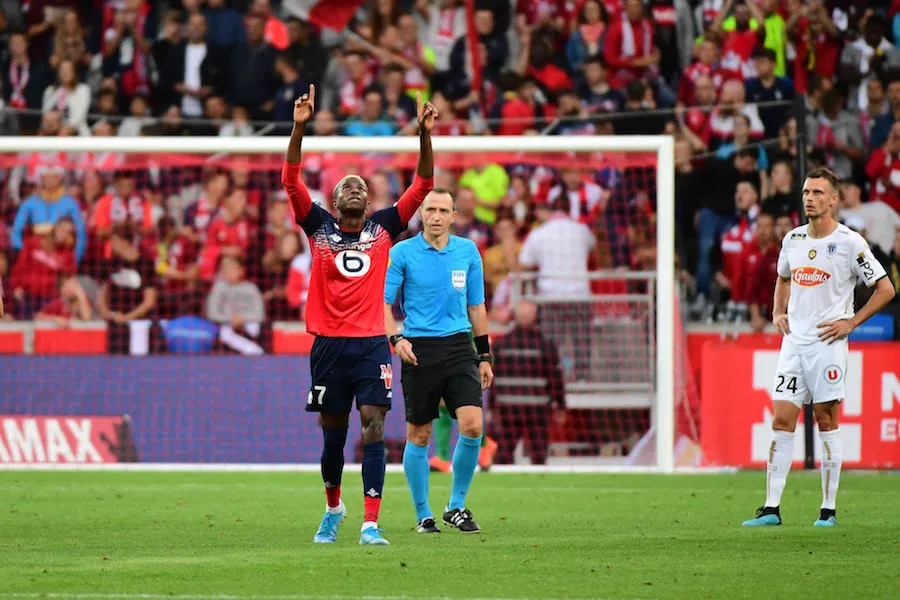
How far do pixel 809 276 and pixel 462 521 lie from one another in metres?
2.87

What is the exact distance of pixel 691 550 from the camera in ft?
29.8

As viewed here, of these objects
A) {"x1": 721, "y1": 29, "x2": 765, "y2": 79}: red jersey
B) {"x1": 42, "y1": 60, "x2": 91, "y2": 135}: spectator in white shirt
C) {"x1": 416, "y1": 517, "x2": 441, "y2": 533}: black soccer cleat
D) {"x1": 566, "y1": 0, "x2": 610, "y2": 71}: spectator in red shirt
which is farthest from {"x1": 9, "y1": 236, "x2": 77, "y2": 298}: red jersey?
{"x1": 416, "y1": 517, "x2": 441, "y2": 533}: black soccer cleat

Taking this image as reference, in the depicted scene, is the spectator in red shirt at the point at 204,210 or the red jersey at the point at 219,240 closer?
the red jersey at the point at 219,240

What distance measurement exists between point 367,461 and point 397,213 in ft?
5.09

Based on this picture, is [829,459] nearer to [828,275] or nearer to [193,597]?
[828,275]

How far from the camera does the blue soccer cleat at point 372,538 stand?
30.6 feet

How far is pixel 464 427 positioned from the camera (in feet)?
34.2

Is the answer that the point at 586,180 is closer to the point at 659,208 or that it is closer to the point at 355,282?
the point at 659,208

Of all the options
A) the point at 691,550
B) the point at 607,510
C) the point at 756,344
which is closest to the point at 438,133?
the point at 756,344

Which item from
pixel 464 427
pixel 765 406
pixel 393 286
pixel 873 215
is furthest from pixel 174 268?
pixel 464 427

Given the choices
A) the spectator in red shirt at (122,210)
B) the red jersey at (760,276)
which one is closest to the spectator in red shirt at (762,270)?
the red jersey at (760,276)

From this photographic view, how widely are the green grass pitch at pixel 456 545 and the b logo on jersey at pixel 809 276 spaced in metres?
1.64

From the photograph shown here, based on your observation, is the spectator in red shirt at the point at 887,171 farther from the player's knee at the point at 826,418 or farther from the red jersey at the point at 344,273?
the red jersey at the point at 344,273

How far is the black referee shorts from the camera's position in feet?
34.1
